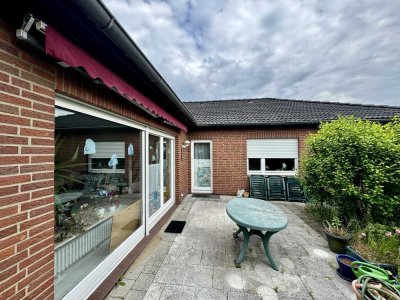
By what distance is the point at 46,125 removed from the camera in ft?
6.39

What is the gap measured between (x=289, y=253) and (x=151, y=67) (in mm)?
4828

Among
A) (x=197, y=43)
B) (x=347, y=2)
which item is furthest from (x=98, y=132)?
(x=197, y=43)

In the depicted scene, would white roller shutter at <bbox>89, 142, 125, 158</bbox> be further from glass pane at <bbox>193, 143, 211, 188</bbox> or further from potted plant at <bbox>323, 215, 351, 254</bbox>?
glass pane at <bbox>193, 143, 211, 188</bbox>

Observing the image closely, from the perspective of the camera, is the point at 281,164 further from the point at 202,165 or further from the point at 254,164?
the point at 202,165

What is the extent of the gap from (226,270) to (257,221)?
1.11 metres

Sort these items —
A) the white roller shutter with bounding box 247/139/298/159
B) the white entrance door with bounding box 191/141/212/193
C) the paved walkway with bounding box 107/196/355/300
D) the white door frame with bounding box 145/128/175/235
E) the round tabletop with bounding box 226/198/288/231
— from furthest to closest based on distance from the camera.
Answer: the white entrance door with bounding box 191/141/212/193
the white roller shutter with bounding box 247/139/298/159
the white door frame with bounding box 145/128/175/235
the round tabletop with bounding box 226/198/288/231
the paved walkway with bounding box 107/196/355/300

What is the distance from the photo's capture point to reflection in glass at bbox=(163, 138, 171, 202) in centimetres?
695

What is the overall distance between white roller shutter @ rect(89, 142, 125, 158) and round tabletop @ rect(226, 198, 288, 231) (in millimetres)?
3017

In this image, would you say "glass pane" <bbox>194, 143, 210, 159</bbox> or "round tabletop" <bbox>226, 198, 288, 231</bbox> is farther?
"glass pane" <bbox>194, 143, 210, 159</bbox>

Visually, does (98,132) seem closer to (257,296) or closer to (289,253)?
(257,296)

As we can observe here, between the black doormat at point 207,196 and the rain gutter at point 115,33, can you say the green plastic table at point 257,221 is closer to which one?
the rain gutter at point 115,33

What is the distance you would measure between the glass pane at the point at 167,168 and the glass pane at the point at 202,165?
2.73 meters

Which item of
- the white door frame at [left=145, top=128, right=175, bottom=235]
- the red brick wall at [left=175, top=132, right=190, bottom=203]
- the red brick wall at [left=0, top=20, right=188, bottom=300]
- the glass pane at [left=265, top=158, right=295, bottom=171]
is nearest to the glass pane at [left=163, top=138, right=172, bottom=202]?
the white door frame at [left=145, top=128, right=175, bottom=235]

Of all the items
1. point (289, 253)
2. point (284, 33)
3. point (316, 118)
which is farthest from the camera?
point (316, 118)
